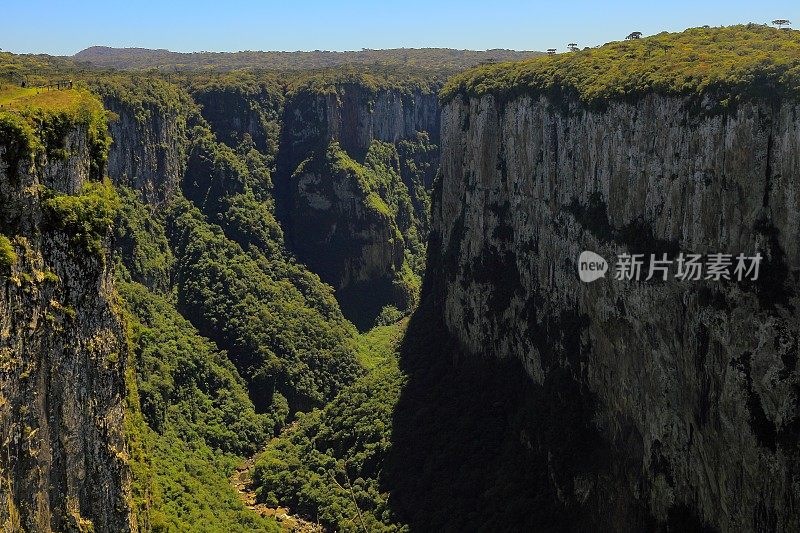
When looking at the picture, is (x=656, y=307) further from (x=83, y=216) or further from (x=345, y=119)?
(x=345, y=119)

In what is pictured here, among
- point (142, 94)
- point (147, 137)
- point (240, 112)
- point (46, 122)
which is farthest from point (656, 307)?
point (240, 112)

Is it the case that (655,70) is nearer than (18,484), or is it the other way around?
(18,484)

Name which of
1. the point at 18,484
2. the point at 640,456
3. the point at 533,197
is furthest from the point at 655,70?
the point at 18,484

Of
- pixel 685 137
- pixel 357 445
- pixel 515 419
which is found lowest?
pixel 357 445

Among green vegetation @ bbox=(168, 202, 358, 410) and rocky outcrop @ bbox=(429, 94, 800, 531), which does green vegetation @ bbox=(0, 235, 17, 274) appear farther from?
green vegetation @ bbox=(168, 202, 358, 410)

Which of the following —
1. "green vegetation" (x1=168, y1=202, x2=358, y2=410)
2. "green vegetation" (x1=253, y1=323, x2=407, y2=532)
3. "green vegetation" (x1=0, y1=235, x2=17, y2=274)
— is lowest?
"green vegetation" (x1=253, y1=323, x2=407, y2=532)

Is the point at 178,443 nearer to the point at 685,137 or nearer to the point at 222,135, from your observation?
the point at 685,137

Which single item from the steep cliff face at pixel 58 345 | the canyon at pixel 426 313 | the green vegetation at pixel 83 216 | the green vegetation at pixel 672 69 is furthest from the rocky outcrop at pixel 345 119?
the green vegetation at pixel 83 216

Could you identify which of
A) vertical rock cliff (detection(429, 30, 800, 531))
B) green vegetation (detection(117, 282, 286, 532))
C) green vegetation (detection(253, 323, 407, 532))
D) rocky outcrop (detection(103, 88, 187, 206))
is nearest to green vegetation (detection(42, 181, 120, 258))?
green vegetation (detection(117, 282, 286, 532))
